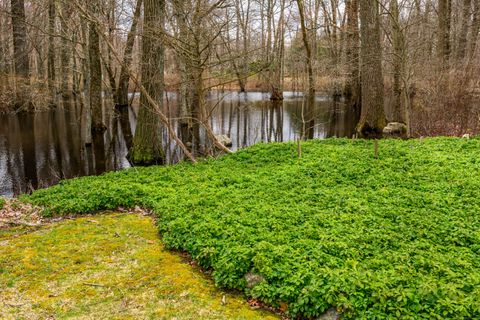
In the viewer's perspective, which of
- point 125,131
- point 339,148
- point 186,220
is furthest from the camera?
point 125,131

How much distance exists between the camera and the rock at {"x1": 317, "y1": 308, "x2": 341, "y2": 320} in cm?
385

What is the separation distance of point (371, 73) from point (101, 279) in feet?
41.8

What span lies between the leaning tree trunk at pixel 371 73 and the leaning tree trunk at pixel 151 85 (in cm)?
759

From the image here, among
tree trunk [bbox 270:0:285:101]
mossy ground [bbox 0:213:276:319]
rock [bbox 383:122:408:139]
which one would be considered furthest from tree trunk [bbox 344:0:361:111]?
mossy ground [bbox 0:213:276:319]

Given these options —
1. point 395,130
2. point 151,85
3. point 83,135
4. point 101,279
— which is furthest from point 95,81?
point 101,279

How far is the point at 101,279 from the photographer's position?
4.86 meters

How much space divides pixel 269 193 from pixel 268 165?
228 cm

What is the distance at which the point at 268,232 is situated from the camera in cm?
528

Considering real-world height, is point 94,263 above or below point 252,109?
below

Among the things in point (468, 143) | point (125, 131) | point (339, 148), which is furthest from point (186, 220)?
point (125, 131)

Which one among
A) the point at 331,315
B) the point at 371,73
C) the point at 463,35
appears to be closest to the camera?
the point at 331,315

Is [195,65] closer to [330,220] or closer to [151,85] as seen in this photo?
[151,85]

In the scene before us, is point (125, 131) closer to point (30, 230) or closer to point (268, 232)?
point (30, 230)

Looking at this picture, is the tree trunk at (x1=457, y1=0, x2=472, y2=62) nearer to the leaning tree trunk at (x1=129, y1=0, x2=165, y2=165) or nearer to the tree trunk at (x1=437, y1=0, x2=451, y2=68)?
the tree trunk at (x1=437, y1=0, x2=451, y2=68)
